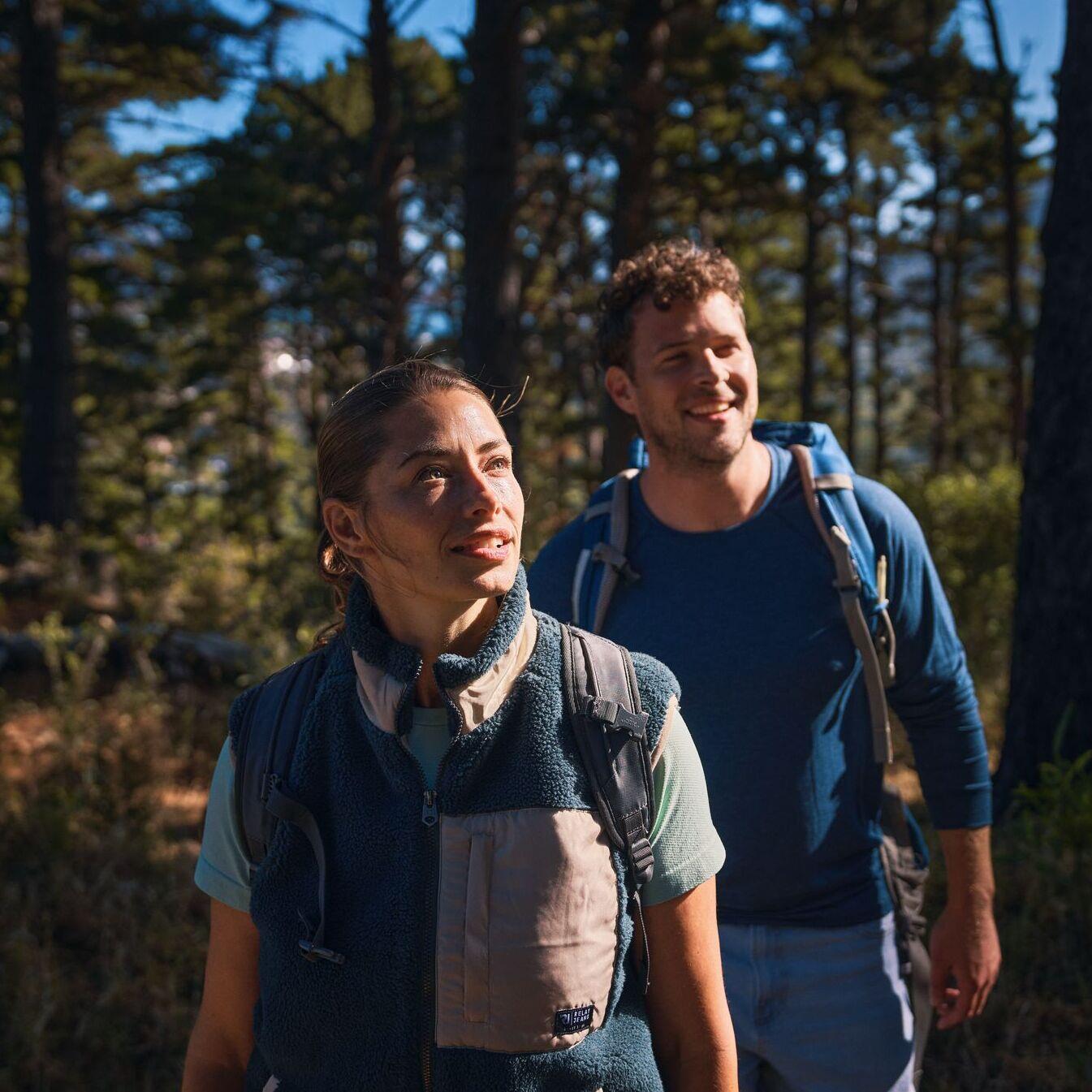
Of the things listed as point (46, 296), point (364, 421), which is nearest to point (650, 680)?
point (364, 421)

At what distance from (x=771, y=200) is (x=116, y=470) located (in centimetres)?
1542

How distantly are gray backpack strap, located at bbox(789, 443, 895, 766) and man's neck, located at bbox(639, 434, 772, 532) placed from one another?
0.16 m

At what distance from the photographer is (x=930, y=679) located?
2.43 m

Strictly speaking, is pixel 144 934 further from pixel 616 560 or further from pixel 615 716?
pixel 615 716

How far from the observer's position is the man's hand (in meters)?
2.43

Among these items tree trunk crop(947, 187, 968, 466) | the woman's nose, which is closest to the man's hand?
the woman's nose

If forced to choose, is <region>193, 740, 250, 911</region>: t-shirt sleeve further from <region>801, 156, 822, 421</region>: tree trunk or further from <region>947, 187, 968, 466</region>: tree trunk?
<region>947, 187, 968, 466</region>: tree trunk

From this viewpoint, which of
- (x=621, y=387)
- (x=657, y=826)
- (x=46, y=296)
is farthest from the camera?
(x=46, y=296)

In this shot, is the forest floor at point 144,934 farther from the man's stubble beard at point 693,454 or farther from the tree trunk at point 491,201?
the tree trunk at point 491,201

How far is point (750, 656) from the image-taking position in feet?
7.64

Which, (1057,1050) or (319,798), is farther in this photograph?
(1057,1050)

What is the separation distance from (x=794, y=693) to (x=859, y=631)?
7.6 inches

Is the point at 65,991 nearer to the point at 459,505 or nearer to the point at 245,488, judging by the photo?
the point at 459,505

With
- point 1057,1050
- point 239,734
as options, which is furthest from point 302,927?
point 1057,1050
